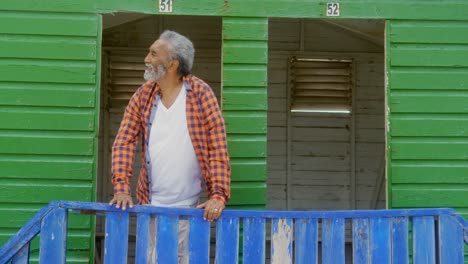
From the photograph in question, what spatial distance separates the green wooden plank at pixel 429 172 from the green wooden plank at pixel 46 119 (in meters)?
2.43

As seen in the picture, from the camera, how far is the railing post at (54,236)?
3328 millimetres

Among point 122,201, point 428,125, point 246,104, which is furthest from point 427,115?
point 122,201

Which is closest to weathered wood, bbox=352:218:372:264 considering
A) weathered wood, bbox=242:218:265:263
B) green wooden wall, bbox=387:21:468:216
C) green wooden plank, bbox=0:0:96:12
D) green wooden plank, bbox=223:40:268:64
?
weathered wood, bbox=242:218:265:263

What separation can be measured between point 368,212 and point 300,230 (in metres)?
0.39

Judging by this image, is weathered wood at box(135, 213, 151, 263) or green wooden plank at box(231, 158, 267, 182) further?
green wooden plank at box(231, 158, 267, 182)

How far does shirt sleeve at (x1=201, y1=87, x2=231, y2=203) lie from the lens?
3438mm

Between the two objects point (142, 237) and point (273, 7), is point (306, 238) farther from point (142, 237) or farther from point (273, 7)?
point (273, 7)

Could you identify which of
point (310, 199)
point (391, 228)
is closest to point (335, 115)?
point (310, 199)

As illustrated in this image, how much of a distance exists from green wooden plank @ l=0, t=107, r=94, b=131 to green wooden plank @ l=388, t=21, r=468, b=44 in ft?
8.18

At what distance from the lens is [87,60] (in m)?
4.70

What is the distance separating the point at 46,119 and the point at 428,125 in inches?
117

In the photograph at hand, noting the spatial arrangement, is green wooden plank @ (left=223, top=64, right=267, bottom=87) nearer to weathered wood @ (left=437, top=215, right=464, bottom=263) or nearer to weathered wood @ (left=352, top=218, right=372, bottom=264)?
weathered wood @ (left=352, top=218, right=372, bottom=264)

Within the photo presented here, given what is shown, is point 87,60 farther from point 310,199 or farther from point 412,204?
point 310,199

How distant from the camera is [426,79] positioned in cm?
486
